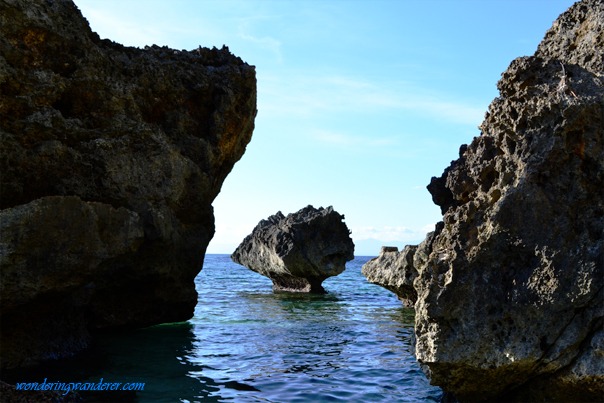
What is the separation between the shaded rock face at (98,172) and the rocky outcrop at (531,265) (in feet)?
18.5

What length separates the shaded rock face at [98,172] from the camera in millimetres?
8906

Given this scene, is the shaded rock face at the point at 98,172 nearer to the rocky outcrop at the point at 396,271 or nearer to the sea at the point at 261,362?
the sea at the point at 261,362

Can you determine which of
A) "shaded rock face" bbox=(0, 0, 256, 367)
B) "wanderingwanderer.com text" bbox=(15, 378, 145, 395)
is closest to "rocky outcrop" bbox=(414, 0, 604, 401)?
"wanderingwanderer.com text" bbox=(15, 378, 145, 395)

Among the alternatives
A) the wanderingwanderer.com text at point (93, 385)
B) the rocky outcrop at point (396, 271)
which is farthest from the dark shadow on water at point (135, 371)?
the rocky outcrop at point (396, 271)

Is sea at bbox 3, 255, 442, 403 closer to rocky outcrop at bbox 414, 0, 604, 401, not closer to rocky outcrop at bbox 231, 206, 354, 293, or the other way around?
rocky outcrop at bbox 414, 0, 604, 401

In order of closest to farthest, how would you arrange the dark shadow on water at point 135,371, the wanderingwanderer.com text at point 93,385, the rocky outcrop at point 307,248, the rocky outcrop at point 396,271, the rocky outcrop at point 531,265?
the rocky outcrop at point 531,265 → the wanderingwanderer.com text at point 93,385 → the dark shadow on water at point 135,371 → the rocky outcrop at point 396,271 → the rocky outcrop at point 307,248

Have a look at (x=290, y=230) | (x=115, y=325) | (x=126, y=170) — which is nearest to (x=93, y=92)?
(x=126, y=170)

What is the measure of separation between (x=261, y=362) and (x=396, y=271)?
10859 millimetres

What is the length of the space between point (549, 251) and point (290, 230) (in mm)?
26103

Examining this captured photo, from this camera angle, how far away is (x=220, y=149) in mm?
14445

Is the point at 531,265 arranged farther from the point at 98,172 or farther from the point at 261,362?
the point at 98,172

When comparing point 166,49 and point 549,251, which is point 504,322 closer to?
point 549,251

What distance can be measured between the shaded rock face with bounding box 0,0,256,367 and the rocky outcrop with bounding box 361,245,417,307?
29.2ft

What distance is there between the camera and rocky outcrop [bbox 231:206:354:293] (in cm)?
3092
